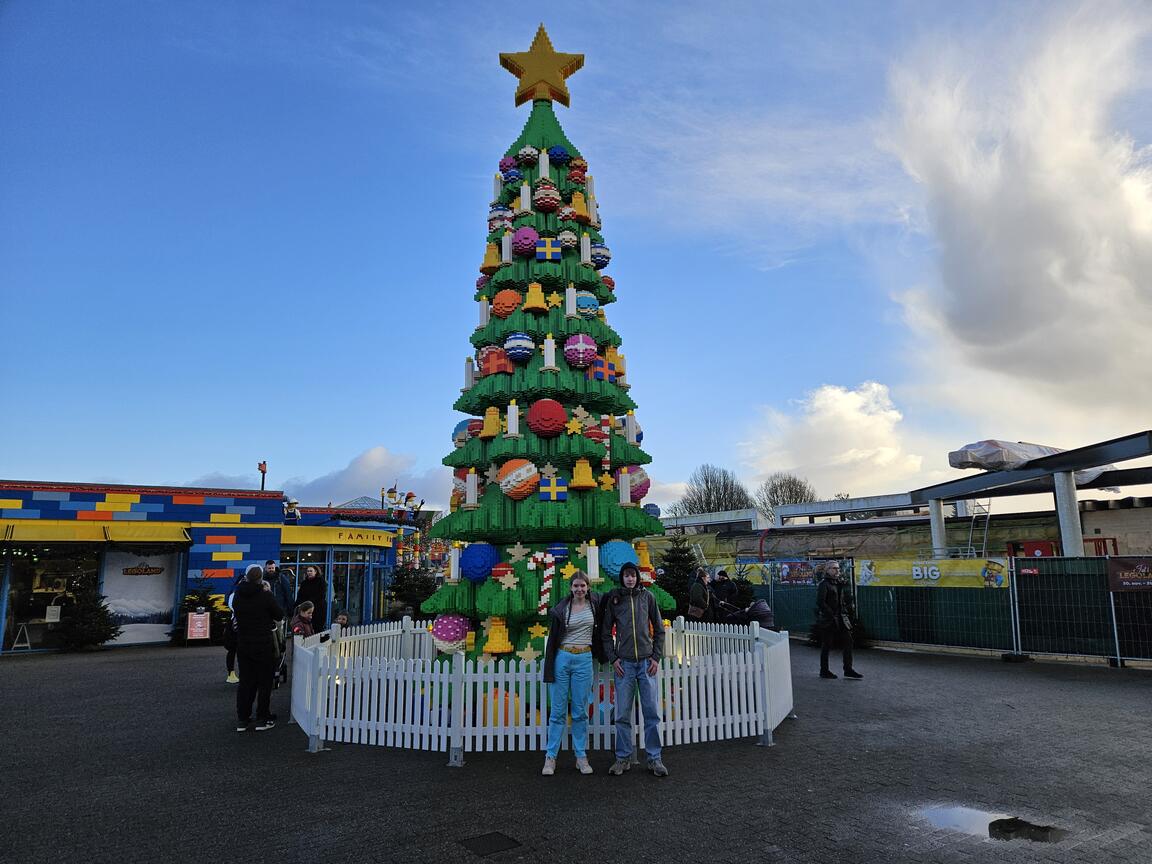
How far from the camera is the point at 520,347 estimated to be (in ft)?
31.1

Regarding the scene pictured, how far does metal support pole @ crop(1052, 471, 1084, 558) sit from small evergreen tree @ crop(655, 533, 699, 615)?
1087cm

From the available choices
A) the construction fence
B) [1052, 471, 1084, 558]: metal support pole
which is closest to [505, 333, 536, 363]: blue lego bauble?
the construction fence

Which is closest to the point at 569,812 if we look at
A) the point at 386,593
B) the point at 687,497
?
the point at 386,593

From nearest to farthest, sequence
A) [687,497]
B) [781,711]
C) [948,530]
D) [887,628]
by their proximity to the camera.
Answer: [781,711] < [887,628] < [948,530] < [687,497]

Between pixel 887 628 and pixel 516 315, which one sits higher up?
pixel 516 315

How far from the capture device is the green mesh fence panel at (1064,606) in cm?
1258

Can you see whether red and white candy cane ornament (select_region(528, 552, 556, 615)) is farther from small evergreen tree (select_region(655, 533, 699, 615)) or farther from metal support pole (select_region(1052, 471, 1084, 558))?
metal support pole (select_region(1052, 471, 1084, 558))

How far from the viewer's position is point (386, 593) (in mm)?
27141

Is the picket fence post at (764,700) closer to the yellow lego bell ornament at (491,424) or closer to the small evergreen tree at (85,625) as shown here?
the yellow lego bell ornament at (491,424)

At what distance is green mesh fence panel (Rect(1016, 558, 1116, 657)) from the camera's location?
12578mm

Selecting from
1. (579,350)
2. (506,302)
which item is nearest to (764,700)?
(579,350)

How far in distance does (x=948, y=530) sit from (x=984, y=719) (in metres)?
26.3

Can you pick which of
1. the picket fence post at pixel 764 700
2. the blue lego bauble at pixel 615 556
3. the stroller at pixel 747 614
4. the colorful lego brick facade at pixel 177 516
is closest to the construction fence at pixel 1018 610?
the stroller at pixel 747 614

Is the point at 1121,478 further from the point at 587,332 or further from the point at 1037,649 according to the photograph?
the point at 587,332
